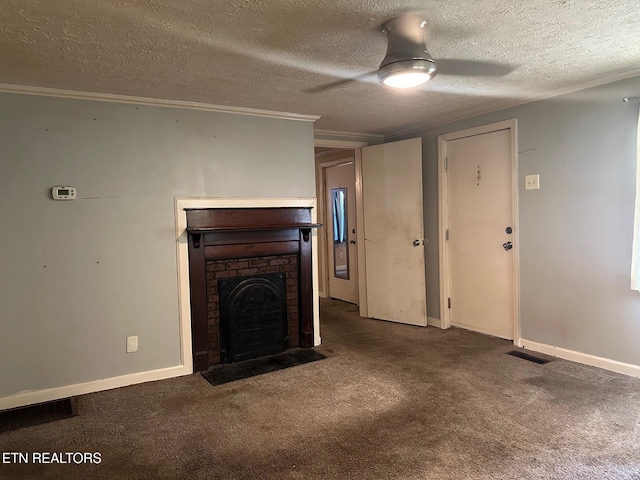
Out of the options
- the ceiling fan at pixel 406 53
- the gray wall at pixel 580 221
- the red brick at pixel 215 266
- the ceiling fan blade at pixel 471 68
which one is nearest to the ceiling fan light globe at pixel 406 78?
the ceiling fan at pixel 406 53

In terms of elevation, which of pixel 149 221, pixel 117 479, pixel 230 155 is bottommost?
pixel 117 479

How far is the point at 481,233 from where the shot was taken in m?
4.14

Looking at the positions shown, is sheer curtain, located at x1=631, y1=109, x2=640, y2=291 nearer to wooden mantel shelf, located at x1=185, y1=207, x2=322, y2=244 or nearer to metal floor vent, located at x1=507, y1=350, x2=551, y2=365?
metal floor vent, located at x1=507, y1=350, x2=551, y2=365

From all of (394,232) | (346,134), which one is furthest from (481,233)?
(346,134)

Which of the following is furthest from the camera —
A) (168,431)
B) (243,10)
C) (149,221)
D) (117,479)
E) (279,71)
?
(149,221)

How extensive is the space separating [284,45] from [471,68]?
1281mm

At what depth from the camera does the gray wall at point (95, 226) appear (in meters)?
2.83

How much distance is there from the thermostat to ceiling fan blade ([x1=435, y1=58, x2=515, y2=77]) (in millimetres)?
2594

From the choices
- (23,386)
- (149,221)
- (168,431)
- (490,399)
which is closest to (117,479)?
(168,431)

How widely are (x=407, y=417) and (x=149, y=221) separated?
2302 millimetres

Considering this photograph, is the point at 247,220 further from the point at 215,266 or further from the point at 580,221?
the point at 580,221

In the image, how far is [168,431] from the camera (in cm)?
246

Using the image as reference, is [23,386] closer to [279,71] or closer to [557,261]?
[279,71]

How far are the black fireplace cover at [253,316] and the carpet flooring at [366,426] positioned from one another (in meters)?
0.41
